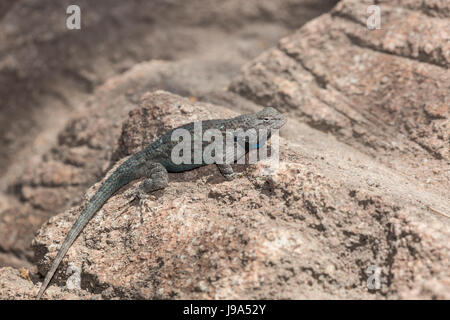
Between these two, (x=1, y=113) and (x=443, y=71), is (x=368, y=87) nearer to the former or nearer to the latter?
(x=443, y=71)

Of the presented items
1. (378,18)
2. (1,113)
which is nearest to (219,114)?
(378,18)

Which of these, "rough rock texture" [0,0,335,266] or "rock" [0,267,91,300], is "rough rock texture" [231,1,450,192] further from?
"rock" [0,267,91,300]

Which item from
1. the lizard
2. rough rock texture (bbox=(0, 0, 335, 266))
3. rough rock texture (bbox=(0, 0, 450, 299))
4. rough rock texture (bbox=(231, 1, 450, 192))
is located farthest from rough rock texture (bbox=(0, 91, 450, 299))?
rough rock texture (bbox=(0, 0, 335, 266))

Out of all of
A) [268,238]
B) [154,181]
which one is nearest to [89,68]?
[154,181]

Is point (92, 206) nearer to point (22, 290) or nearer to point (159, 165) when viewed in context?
point (159, 165)
